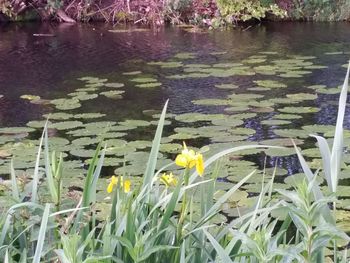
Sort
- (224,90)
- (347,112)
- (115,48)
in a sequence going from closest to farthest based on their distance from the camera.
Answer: (347,112), (224,90), (115,48)

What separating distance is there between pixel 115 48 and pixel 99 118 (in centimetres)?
422

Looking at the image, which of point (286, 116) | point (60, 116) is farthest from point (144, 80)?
point (286, 116)

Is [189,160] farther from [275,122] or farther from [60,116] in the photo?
[60,116]

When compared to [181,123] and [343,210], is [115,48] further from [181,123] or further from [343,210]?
[343,210]

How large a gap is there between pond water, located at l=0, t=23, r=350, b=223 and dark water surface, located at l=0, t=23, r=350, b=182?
0.05ft

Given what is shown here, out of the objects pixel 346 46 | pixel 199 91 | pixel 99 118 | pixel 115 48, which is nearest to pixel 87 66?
pixel 115 48

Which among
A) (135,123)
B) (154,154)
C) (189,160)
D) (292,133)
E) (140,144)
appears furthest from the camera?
(135,123)

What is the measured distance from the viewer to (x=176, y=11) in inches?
462

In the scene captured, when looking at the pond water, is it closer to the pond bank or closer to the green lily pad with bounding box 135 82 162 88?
the green lily pad with bounding box 135 82 162 88

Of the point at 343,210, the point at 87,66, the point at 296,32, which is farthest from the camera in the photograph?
the point at 296,32

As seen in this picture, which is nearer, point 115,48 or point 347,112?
point 347,112

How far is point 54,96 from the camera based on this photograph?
20.4 feet

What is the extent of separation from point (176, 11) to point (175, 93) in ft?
19.2

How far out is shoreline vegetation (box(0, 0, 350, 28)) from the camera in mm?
11297
